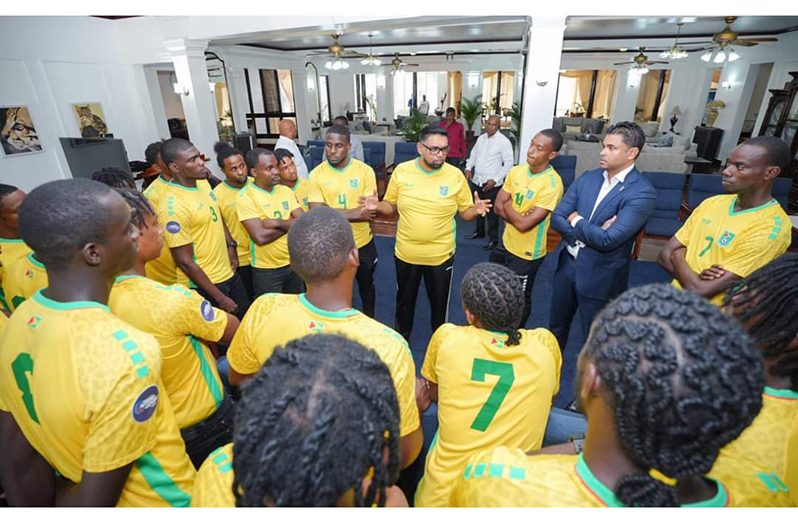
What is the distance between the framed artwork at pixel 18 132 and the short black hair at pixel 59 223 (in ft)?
23.1

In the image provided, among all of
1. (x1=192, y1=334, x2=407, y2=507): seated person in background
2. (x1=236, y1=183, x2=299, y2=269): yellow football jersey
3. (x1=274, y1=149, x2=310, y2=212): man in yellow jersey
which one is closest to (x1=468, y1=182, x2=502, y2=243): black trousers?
(x1=274, y1=149, x2=310, y2=212): man in yellow jersey

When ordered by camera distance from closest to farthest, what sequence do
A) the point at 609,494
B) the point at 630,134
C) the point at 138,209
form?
1. the point at 609,494
2. the point at 138,209
3. the point at 630,134

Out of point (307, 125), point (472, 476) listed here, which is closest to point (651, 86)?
point (307, 125)

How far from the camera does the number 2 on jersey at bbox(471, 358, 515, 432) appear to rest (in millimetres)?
1342

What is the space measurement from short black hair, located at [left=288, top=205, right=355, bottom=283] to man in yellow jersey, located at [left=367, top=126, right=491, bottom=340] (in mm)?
1470

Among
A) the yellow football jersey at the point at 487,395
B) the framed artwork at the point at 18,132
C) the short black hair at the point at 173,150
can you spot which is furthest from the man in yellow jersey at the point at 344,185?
the framed artwork at the point at 18,132

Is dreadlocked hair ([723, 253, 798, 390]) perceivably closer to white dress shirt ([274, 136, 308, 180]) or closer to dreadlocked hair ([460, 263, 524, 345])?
dreadlocked hair ([460, 263, 524, 345])

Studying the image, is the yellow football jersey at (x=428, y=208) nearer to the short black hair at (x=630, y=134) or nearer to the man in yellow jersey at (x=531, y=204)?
the man in yellow jersey at (x=531, y=204)

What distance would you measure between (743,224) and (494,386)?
5.53 ft

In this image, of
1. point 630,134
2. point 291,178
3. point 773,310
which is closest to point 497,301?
point 773,310

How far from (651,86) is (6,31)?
19.5 metres

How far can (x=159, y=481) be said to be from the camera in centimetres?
115

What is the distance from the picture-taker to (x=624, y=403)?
0.71 metres

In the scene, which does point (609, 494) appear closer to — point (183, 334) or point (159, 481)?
point (159, 481)
